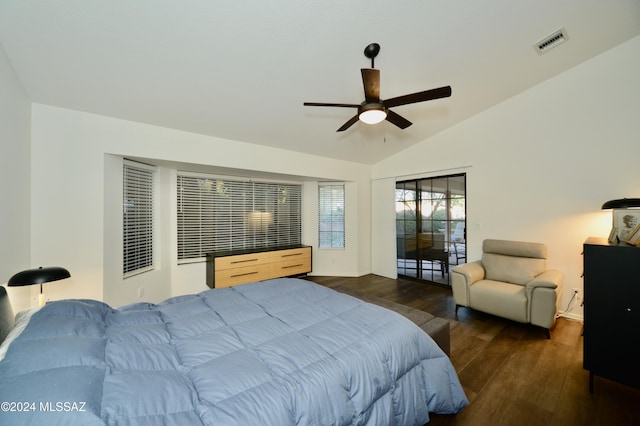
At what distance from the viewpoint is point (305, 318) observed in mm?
1655

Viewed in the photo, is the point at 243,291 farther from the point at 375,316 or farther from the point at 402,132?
the point at 402,132

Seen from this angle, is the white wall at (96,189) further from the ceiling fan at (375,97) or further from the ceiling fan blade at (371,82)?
the ceiling fan blade at (371,82)

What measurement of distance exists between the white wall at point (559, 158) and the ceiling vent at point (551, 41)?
854mm

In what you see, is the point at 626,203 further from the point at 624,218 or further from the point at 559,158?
the point at 559,158

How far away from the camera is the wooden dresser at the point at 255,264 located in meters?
3.96

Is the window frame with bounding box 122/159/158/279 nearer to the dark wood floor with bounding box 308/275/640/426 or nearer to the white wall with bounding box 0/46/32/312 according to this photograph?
the white wall with bounding box 0/46/32/312

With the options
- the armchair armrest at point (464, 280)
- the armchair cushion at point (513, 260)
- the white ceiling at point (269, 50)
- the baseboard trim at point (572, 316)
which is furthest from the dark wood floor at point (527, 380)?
the white ceiling at point (269, 50)

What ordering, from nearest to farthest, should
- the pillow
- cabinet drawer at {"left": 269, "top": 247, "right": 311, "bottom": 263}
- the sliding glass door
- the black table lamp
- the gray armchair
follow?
the pillow → the black table lamp → the gray armchair → the sliding glass door → cabinet drawer at {"left": 269, "top": 247, "right": 311, "bottom": 263}

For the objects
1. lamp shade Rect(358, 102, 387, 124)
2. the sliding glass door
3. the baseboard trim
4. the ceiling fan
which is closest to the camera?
the ceiling fan

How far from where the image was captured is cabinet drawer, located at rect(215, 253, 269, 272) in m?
3.97

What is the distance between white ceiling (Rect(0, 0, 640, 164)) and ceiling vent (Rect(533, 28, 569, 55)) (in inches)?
2.6

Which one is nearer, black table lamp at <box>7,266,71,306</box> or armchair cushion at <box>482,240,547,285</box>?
black table lamp at <box>7,266,71,306</box>

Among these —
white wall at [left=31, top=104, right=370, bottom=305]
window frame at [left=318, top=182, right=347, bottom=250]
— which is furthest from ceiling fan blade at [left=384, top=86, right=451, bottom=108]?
window frame at [left=318, top=182, right=347, bottom=250]

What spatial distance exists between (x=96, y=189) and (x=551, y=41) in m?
5.28
